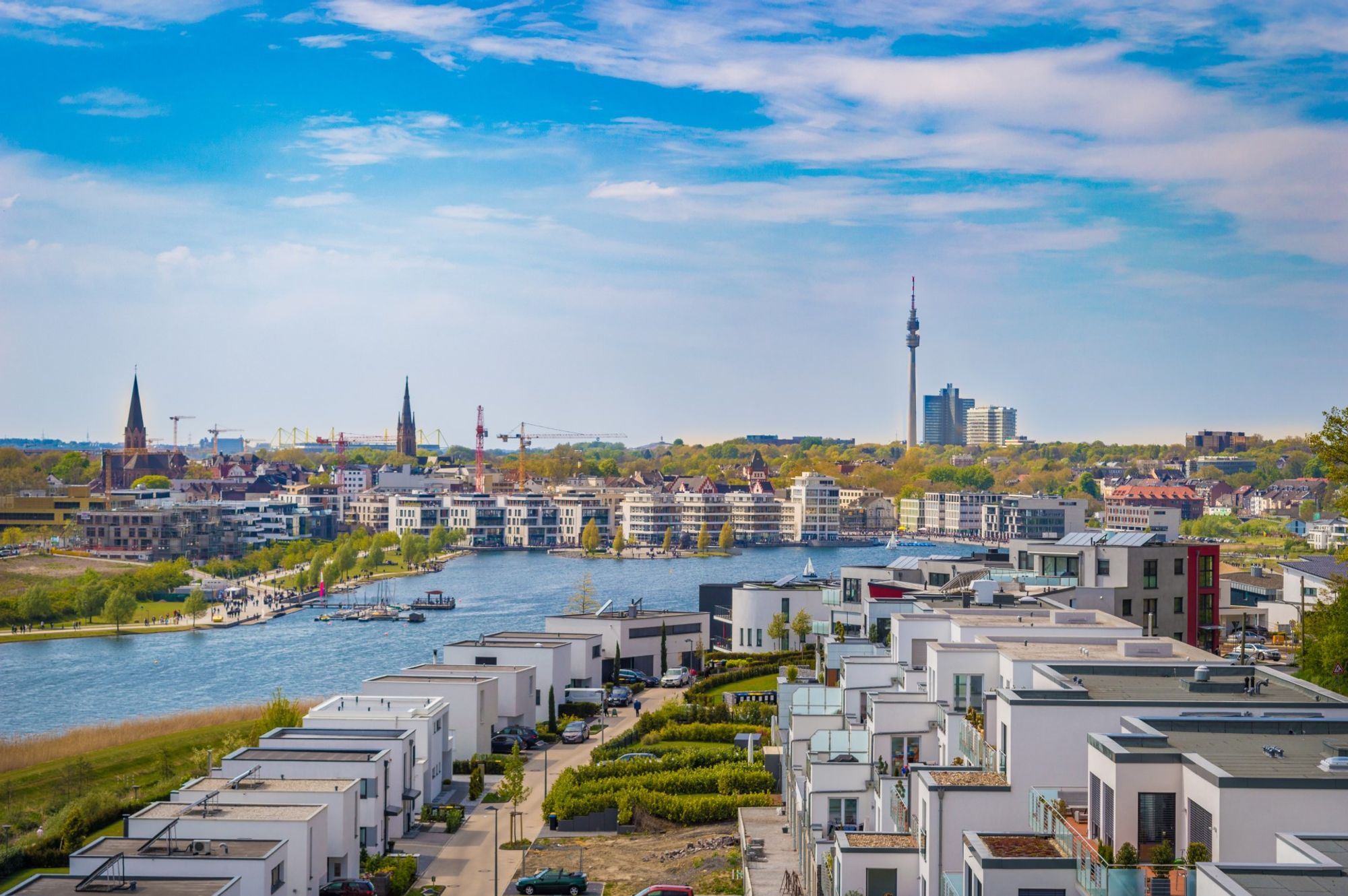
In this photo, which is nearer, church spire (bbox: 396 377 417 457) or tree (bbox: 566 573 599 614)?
tree (bbox: 566 573 599 614)

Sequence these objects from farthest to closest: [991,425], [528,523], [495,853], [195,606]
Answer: [991,425] → [528,523] → [195,606] → [495,853]

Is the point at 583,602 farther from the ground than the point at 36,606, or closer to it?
farther from the ground

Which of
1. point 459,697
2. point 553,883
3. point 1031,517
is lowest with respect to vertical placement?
point 553,883

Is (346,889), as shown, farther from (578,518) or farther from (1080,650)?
(578,518)

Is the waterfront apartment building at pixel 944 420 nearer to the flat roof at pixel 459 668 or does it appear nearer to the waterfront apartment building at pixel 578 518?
the waterfront apartment building at pixel 578 518

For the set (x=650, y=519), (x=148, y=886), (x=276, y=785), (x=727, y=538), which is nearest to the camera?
(x=148, y=886)

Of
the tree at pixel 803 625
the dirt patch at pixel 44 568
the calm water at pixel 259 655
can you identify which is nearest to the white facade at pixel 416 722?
the tree at pixel 803 625

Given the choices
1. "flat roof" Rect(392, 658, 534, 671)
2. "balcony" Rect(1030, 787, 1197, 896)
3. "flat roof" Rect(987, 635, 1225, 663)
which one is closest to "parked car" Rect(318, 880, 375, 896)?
"flat roof" Rect(987, 635, 1225, 663)

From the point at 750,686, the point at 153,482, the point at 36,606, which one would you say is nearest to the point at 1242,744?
the point at 750,686

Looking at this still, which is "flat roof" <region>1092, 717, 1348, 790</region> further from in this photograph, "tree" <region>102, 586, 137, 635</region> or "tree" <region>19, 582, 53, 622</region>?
"tree" <region>19, 582, 53, 622</region>
